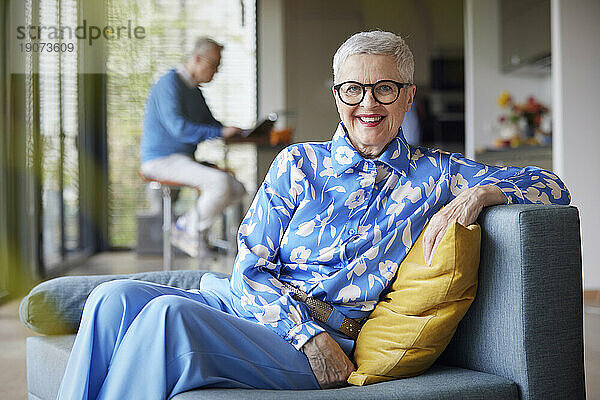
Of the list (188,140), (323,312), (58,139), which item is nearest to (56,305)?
(323,312)

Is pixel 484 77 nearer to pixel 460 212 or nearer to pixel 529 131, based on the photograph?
pixel 529 131

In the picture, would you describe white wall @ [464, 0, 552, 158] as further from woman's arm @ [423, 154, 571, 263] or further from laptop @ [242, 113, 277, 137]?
woman's arm @ [423, 154, 571, 263]

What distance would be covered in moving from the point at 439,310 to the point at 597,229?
3.33m

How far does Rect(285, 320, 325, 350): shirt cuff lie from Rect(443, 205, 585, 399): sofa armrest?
1.23 ft

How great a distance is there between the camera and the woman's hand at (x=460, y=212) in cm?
156

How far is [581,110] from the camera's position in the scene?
175 inches

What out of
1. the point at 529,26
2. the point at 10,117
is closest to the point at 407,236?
the point at 10,117

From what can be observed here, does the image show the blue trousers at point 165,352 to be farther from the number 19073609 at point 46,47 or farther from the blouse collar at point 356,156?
the number 19073609 at point 46,47

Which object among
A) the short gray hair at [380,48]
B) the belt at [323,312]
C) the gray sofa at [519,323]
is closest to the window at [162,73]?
the short gray hair at [380,48]

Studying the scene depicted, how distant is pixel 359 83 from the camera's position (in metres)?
1.73

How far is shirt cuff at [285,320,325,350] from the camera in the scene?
1.58 metres

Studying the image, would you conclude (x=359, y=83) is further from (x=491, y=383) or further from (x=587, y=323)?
(x=587, y=323)

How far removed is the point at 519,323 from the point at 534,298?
2.3 inches

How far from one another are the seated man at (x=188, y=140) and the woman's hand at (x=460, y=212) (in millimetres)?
2896
